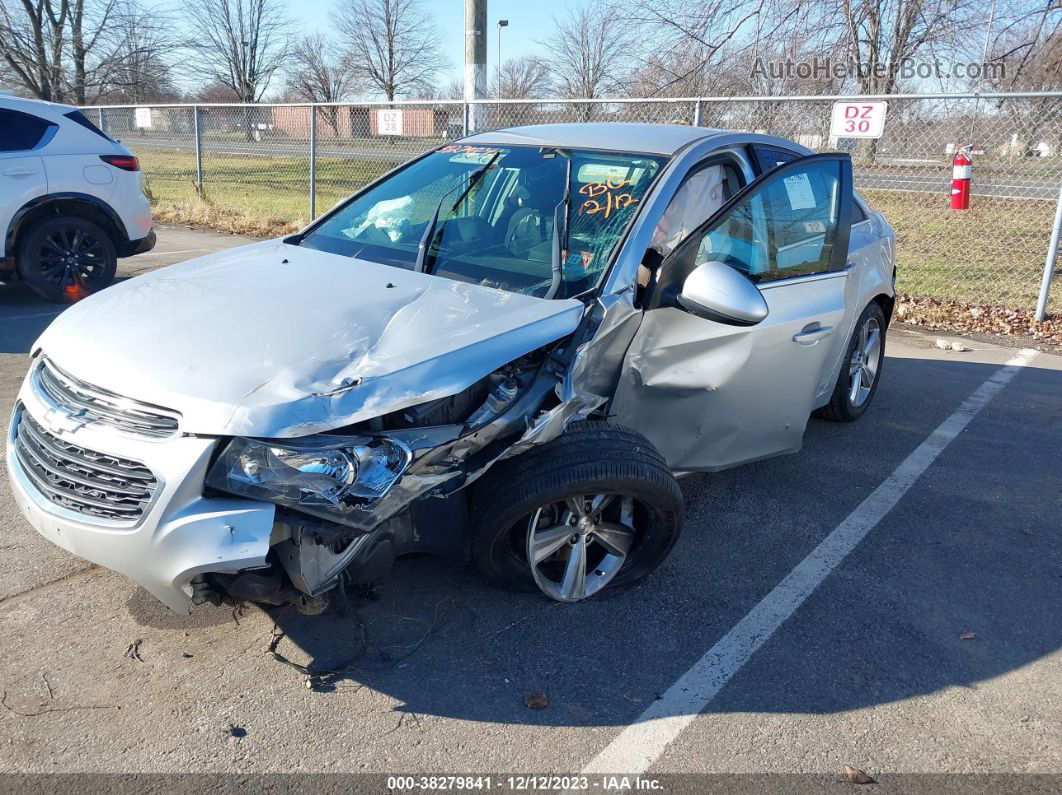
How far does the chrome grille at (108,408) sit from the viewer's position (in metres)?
2.59

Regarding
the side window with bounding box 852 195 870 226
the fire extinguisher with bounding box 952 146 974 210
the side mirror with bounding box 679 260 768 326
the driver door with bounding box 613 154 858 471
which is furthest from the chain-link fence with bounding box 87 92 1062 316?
the side mirror with bounding box 679 260 768 326

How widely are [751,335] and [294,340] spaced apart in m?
1.95

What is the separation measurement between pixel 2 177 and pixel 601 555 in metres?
6.71

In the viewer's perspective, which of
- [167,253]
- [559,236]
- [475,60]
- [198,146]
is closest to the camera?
[559,236]

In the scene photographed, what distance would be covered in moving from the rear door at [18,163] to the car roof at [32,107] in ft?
0.16

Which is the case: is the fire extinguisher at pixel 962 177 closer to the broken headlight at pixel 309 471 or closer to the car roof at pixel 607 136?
the car roof at pixel 607 136

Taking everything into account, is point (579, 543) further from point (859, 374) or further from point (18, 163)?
point (18, 163)

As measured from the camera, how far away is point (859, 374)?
223 inches

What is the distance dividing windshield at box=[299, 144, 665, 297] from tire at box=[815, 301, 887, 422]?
2.14 metres

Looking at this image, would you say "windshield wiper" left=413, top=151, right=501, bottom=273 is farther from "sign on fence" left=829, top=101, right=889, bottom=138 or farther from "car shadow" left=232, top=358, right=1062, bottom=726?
"sign on fence" left=829, top=101, right=889, bottom=138

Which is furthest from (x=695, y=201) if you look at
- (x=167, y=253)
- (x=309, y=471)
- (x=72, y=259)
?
(x=167, y=253)

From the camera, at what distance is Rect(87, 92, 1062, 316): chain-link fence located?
34.3 ft

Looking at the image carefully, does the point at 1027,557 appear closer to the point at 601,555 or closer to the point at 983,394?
the point at 601,555

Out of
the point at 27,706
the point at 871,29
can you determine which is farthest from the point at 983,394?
the point at 871,29
